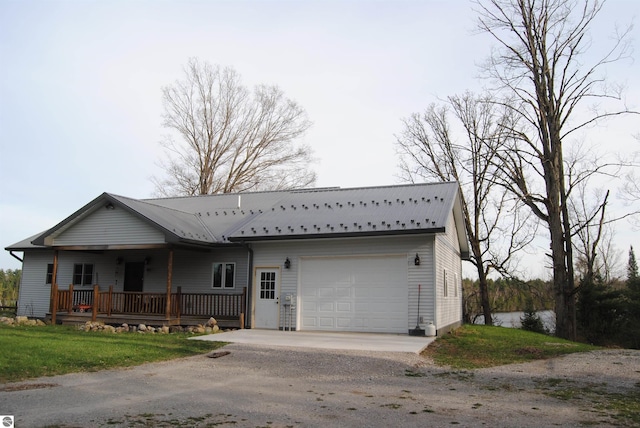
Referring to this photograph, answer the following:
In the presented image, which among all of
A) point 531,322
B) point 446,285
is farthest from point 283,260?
point 531,322

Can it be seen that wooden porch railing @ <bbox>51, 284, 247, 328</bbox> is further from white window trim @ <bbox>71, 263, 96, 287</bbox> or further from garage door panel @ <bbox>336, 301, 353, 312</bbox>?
garage door panel @ <bbox>336, 301, 353, 312</bbox>

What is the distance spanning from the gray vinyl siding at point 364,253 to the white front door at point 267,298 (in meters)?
0.18

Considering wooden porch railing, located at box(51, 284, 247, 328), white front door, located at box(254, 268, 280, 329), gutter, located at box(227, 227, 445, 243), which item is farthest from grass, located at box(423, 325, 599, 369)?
wooden porch railing, located at box(51, 284, 247, 328)

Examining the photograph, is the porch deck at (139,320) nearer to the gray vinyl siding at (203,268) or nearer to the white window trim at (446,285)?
the gray vinyl siding at (203,268)

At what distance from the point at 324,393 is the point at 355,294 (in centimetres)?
786

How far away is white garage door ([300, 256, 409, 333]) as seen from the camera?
15.2m

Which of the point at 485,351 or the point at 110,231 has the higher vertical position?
the point at 110,231

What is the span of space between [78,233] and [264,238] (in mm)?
7265

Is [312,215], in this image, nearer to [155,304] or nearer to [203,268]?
[203,268]

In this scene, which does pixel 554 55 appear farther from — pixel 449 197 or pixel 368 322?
pixel 368 322

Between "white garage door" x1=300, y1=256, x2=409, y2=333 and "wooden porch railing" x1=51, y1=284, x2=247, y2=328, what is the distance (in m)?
2.36

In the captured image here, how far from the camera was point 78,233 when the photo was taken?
18.6 m

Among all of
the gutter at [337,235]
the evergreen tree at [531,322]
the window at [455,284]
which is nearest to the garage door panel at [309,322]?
the gutter at [337,235]

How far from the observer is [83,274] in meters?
21.8
